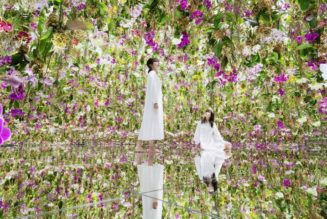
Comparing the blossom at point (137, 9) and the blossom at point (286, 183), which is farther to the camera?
the blossom at point (137, 9)

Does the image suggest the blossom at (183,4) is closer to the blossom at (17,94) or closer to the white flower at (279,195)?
the blossom at (17,94)

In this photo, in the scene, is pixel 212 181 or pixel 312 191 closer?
pixel 312 191

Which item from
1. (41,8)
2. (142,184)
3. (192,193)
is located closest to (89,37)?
(41,8)

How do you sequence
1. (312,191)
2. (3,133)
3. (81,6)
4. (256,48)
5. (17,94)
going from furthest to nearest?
(256,48)
(81,6)
(17,94)
(312,191)
(3,133)

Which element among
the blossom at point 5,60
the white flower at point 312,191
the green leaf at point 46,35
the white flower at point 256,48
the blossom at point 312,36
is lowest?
the white flower at point 312,191

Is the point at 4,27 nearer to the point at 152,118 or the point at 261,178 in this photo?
the point at 261,178

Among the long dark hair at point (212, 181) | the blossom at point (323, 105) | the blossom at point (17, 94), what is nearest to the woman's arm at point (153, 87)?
the blossom at point (323, 105)

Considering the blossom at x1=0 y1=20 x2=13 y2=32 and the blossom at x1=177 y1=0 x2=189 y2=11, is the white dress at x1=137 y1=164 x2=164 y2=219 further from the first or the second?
the blossom at x1=177 y1=0 x2=189 y2=11

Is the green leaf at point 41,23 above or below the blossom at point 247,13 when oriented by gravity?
below

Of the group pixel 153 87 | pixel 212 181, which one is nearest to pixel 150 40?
pixel 153 87

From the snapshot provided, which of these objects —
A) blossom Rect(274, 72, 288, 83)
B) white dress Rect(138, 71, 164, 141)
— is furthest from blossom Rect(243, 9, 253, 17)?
white dress Rect(138, 71, 164, 141)

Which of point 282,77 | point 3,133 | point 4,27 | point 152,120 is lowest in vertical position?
point 3,133

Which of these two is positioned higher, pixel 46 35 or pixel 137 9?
pixel 137 9

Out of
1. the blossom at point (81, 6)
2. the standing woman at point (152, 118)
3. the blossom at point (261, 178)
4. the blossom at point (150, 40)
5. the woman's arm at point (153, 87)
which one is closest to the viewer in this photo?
the blossom at point (261, 178)
